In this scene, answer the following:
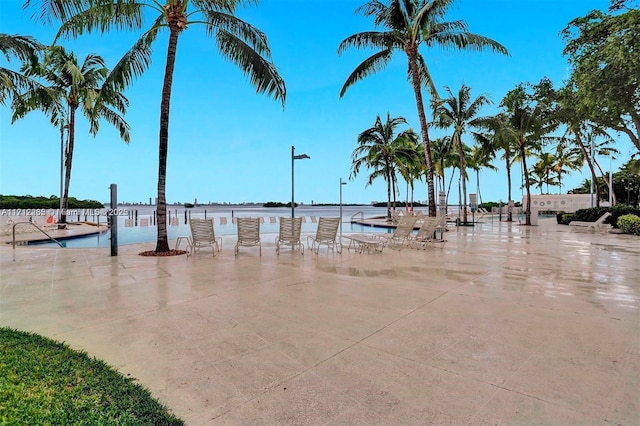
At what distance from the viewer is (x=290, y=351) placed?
9.22ft

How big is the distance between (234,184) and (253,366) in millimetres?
52066

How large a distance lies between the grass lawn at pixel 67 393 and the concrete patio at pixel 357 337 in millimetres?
183

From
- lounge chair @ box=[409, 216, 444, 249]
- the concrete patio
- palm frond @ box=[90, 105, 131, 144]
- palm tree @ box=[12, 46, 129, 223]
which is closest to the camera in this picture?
the concrete patio

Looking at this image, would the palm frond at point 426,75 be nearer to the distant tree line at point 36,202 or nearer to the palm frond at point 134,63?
the palm frond at point 134,63

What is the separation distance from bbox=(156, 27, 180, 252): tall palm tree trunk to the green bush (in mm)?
17058

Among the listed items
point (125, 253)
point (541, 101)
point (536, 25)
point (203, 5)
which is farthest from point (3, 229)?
point (541, 101)

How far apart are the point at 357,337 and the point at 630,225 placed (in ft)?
52.5

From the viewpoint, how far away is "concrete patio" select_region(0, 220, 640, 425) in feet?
6.77

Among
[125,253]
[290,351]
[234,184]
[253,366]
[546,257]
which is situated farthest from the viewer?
[234,184]

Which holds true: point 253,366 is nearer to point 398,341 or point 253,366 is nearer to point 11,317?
point 398,341

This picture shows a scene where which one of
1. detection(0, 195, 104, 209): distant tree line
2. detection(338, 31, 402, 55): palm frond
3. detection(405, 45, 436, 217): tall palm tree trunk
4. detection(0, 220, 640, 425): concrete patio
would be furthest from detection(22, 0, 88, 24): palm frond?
detection(0, 195, 104, 209): distant tree line

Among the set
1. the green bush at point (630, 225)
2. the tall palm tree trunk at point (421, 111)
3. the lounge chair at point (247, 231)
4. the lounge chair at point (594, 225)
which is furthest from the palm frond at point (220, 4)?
the green bush at point (630, 225)

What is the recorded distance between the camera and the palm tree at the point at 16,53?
356 inches

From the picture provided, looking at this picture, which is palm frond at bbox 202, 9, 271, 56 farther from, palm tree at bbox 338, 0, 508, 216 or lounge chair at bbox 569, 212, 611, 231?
lounge chair at bbox 569, 212, 611, 231
